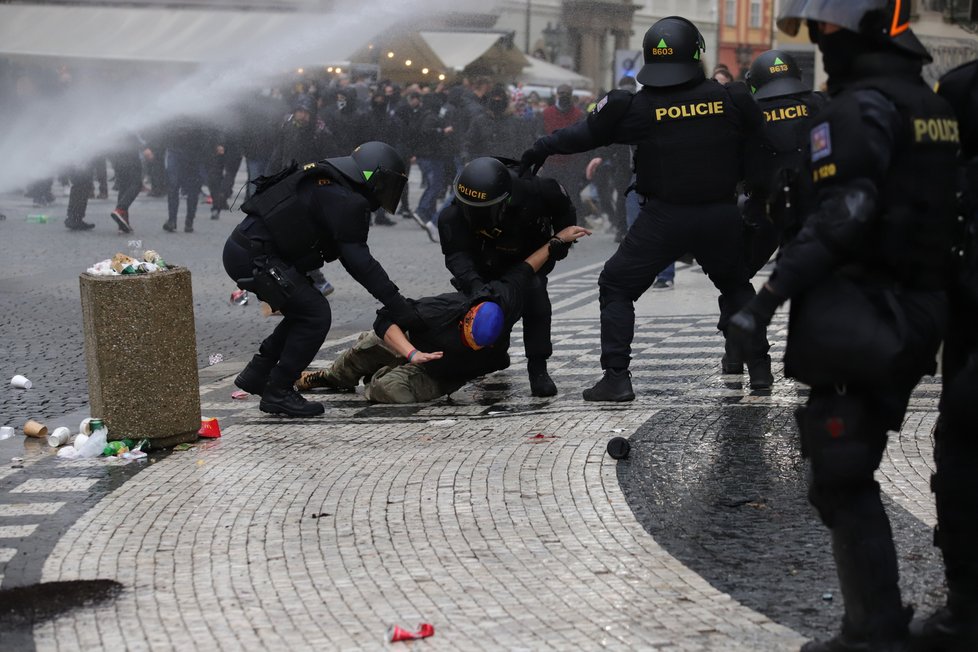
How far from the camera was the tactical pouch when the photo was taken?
3.57m

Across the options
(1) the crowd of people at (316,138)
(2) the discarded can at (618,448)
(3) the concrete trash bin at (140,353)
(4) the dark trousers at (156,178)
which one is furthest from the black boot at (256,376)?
(4) the dark trousers at (156,178)

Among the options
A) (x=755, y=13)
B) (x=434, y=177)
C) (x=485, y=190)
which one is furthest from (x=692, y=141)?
(x=755, y=13)

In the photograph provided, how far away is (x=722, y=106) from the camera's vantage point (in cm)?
738

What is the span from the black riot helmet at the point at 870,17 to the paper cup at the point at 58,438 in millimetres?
4248

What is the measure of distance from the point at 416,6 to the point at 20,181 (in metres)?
7.18

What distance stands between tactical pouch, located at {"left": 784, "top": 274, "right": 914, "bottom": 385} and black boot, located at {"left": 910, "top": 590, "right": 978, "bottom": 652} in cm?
67

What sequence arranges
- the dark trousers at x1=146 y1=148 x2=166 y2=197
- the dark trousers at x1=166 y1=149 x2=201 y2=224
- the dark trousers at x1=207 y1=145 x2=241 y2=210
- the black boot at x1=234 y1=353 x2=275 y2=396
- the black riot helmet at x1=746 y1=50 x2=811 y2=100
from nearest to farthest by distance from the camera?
the black boot at x1=234 y1=353 x2=275 y2=396 < the black riot helmet at x1=746 y1=50 x2=811 y2=100 < the dark trousers at x1=166 y1=149 x2=201 y2=224 < the dark trousers at x1=207 y1=145 x2=241 y2=210 < the dark trousers at x1=146 y1=148 x2=166 y2=197

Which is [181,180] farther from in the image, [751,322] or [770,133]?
[751,322]

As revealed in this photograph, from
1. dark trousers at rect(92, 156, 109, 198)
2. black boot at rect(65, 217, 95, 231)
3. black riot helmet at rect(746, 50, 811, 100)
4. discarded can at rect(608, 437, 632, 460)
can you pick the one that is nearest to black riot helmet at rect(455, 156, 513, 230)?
black riot helmet at rect(746, 50, 811, 100)

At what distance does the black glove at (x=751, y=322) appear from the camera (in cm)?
364

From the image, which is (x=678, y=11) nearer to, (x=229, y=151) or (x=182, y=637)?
(x=229, y=151)

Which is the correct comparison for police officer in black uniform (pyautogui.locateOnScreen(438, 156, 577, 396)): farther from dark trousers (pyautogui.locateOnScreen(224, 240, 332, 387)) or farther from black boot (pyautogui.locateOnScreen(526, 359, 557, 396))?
dark trousers (pyautogui.locateOnScreen(224, 240, 332, 387))

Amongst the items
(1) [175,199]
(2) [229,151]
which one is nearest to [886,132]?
(1) [175,199]

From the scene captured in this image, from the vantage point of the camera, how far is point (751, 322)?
3645 mm
